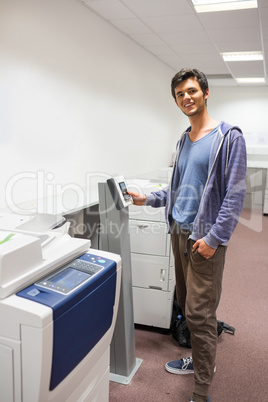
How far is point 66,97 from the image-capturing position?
2.51 meters

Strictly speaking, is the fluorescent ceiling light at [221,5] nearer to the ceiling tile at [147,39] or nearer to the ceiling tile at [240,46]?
the ceiling tile at [147,39]

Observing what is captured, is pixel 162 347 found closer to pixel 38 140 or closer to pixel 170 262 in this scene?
pixel 170 262

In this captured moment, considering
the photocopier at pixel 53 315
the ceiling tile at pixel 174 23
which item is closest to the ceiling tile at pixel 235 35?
the ceiling tile at pixel 174 23

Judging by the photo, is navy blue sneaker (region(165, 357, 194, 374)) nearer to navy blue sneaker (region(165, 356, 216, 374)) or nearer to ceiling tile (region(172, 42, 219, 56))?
navy blue sneaker (region(165, 356, 216, 374))

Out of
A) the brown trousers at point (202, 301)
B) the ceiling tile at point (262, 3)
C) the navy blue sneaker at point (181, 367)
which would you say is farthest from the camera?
the ceiling tile at point (262, 3)

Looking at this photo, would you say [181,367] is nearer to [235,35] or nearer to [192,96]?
[192,96]

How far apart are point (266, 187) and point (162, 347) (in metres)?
4.28

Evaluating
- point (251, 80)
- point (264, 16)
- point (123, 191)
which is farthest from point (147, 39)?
point (251, 80)

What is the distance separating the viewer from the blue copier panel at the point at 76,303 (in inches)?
36.7

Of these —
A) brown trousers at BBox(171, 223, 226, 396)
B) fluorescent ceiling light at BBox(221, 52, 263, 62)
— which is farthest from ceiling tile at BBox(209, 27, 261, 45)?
brown trousers at BBox(171, 223, 226, 396)

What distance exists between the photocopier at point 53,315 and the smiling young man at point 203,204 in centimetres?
47

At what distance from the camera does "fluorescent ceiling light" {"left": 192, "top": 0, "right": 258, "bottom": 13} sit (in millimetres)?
2515

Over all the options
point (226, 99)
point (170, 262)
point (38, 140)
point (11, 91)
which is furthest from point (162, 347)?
point (226, 99)

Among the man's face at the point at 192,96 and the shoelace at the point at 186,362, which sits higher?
the man's face at the point at 192,96
